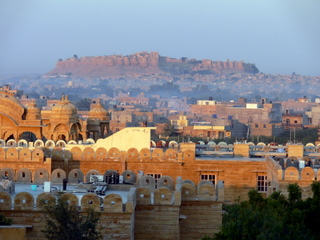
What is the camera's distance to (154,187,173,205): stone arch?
66.0ft

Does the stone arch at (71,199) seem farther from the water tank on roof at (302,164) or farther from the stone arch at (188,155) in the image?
the stone arch at (188,155)

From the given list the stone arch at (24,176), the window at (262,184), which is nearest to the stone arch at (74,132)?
the window at (262,184)

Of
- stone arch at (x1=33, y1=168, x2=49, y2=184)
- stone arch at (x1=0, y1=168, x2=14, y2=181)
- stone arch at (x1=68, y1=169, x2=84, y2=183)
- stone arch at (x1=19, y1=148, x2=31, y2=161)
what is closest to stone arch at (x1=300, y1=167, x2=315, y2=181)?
stone arch at (x1=68, y1=169, x2=84, y2=183)

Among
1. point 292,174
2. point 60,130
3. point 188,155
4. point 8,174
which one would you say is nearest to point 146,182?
point 8,174

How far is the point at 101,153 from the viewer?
30.1m

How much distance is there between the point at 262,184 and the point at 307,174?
4040mm

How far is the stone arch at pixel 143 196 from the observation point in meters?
20.2

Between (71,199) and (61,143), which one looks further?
(61,143)

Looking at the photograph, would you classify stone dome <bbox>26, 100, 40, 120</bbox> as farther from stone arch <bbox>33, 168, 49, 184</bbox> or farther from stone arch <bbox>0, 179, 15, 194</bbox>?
stone arch <bbox>0, 179, 15, 194</bbox>

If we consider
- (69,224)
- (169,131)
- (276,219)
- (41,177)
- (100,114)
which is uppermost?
(169,131)

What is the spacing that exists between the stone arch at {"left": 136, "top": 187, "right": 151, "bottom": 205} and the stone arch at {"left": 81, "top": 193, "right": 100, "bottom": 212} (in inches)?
49.5

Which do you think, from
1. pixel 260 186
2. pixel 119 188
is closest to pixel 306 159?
pixel 260 186

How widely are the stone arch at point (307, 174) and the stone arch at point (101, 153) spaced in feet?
22.6

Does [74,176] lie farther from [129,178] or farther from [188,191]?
[188,191]
